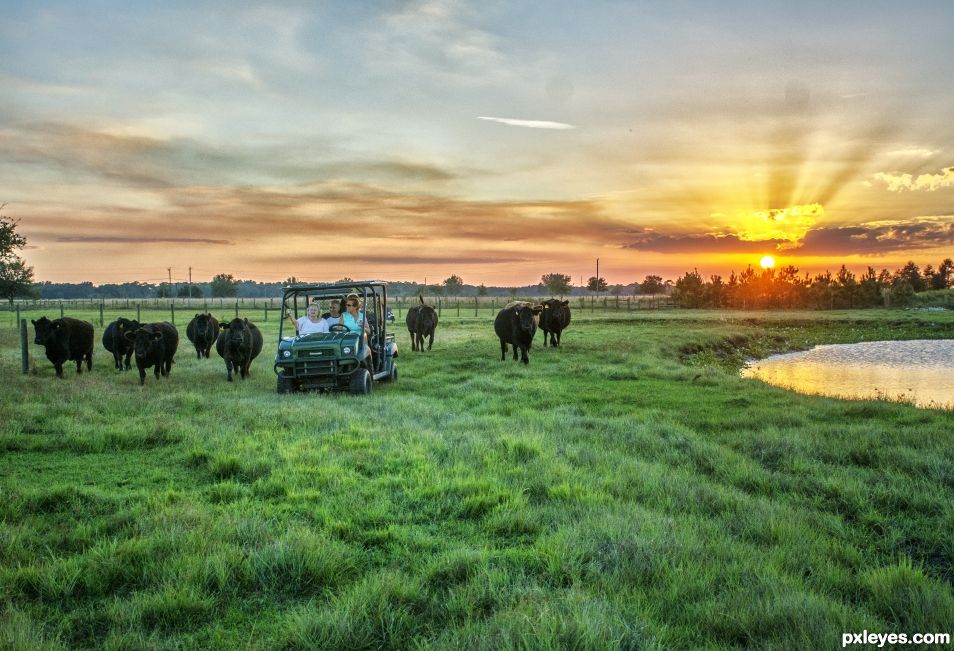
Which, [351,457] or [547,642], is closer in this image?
[547,642]

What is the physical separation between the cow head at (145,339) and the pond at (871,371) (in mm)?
17407

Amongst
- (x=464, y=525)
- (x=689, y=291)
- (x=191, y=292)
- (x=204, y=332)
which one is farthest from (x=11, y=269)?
(x=191, y=292)

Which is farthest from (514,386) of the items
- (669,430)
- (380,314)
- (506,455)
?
(506,455)

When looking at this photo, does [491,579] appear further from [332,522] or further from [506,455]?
[506,455]

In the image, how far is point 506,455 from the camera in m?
8.00

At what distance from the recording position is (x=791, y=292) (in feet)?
245

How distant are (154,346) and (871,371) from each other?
78.3ft

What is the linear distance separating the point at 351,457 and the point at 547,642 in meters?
4.83

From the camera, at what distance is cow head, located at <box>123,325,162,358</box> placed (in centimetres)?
1518

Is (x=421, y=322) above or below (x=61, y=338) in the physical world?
above

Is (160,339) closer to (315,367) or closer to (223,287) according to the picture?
(315,367)

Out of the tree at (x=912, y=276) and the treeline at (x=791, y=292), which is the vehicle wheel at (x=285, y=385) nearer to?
the treeline at (x=791, y=292)

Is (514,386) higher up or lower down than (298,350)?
lower down

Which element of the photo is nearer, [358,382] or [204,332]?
[358,382]
